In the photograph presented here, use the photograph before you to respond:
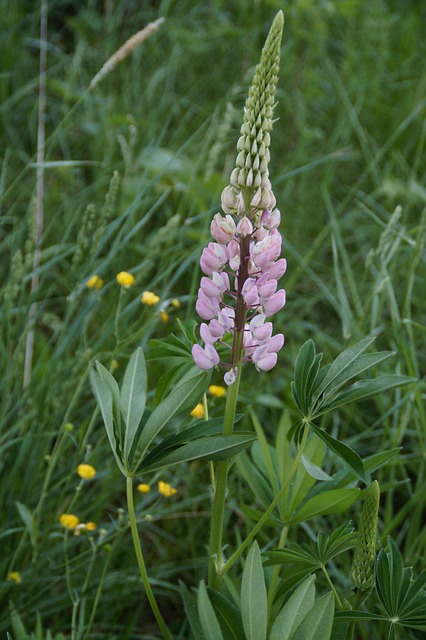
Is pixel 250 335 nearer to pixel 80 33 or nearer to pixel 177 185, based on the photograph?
pixel 177 185

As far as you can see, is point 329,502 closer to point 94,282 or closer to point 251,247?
point 251,247

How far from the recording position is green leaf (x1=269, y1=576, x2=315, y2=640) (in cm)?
103

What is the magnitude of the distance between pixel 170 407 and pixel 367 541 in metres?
0.35

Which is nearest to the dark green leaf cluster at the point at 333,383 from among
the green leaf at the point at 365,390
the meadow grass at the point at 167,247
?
the green leaf at the point at 365,390

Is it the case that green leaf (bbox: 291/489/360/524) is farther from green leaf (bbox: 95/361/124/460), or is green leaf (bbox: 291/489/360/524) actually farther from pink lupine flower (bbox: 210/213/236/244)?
pink lupine flower (bbox: 210/213/236/244)

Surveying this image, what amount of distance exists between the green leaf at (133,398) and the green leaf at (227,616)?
255mm

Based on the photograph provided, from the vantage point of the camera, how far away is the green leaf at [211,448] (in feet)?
3.48

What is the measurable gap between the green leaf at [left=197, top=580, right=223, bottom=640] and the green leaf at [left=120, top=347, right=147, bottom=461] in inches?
8.8

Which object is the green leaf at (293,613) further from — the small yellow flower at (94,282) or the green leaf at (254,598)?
the small yellow flower at (94,282)

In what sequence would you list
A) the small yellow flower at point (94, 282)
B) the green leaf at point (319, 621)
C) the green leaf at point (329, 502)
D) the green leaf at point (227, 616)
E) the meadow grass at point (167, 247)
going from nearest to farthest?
the green leaf at point (319, 621) < the green leaf at point (227, 616) < the green leaf at point (329, 502) < the meadow grass at point (167, 247) < the small yellow flower at point (94, 282)

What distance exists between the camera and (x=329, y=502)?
1.25 meters

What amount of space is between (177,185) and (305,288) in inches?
24.4

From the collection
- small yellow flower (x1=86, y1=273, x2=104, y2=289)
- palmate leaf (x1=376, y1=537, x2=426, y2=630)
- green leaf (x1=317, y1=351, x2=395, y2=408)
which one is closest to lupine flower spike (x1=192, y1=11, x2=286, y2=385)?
green leaf (x1=317, y1=351, x2=395, y2=408)

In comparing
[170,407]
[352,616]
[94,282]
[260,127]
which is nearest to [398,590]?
[352,616]
